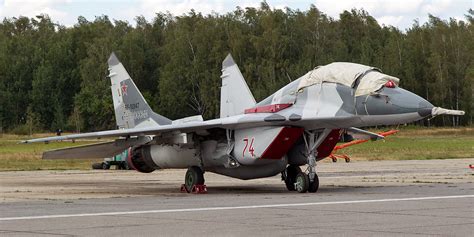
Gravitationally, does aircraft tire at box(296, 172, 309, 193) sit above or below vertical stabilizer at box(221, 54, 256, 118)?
below

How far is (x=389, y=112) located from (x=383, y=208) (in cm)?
320

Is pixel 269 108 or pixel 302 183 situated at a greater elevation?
pixel 269 108

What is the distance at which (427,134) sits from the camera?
2393 inches

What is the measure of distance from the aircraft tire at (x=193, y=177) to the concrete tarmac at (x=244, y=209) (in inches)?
14.8

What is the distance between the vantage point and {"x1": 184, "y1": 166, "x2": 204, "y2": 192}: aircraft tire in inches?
717

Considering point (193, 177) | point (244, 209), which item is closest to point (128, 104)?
point (193, 177)

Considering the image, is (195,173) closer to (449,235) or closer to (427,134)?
(449,235)

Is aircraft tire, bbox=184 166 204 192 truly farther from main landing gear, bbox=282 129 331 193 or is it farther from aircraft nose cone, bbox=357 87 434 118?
aircraft nose cone, bbox=357 87 434 118

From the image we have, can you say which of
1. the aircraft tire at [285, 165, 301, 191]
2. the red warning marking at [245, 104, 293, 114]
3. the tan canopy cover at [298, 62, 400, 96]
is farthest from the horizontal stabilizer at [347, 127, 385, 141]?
the tan canopy cover at [298, 62, 400, 96]

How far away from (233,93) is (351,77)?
426cm

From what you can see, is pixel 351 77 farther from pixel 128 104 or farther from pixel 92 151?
pixel 92 151

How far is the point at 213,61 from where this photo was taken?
246ft

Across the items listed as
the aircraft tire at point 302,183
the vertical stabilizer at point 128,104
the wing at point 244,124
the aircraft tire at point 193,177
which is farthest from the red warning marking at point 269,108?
the vertical stabilizer at point 128,104

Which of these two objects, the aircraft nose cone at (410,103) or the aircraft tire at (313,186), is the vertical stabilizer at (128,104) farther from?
the aircraft nose cone at (410,103)
